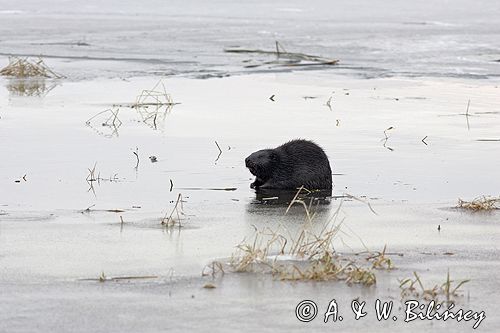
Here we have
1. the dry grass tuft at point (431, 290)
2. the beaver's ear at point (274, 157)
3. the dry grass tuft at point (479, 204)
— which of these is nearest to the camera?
the dry grass tuft at point (431, 290)

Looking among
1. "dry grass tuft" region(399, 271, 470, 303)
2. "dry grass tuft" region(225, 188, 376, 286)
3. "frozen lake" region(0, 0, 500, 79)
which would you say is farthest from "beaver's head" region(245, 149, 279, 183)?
"frozen lake" region(0, 0, 500, 79)

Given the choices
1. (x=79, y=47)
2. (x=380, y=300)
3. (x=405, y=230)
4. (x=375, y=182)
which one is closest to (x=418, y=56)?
(x=79, y=47)

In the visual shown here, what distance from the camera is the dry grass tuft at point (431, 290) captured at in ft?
19.7

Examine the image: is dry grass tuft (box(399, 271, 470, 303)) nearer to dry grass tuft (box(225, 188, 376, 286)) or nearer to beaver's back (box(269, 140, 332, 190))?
dry grass tuft (box(225, 188, 376, 286))

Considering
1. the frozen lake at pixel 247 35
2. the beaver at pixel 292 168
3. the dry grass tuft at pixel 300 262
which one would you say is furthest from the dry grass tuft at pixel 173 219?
the frozen lake at pixel 247 35

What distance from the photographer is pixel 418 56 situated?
22547 millimetres

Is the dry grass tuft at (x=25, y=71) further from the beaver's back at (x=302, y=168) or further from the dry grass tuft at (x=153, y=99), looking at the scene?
the beaver's back at (x=302, y=168)

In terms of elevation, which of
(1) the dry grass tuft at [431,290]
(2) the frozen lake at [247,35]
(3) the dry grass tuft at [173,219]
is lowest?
(2) the frozen lake at [247,35]

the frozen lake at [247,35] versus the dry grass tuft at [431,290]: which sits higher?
the dry grass tuft at [431,290]

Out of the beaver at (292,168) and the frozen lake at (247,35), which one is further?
the frozen lake at (247,35)

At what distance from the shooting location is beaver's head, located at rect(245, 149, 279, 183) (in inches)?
388

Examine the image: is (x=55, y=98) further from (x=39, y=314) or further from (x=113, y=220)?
(x=39, y=314)

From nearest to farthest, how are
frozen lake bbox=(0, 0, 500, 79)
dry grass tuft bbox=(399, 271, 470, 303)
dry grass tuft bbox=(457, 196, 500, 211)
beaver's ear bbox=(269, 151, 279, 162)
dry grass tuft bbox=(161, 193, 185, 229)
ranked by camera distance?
dry grass tuft bbox=(399, 271, 470, 303) → dry grass tuft bbox=(161, 193, 185, 229) → dry grass tuft bbox=(457, 196, 500, 211) → beaver's ear bbox=(269, 151, 279, 162) → frozen lake bbox=(0, 0, 500, 79)

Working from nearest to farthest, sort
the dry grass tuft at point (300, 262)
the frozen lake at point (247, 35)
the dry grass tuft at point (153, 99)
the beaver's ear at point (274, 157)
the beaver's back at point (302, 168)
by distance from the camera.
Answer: the dry grass tuft at point (300, 262) → the beaver's back at point (302, 168) → the beaver's ear at point (274, 157) → the dry grass tuft at point (153, 99) → the frozen lake at point (247, 35)
